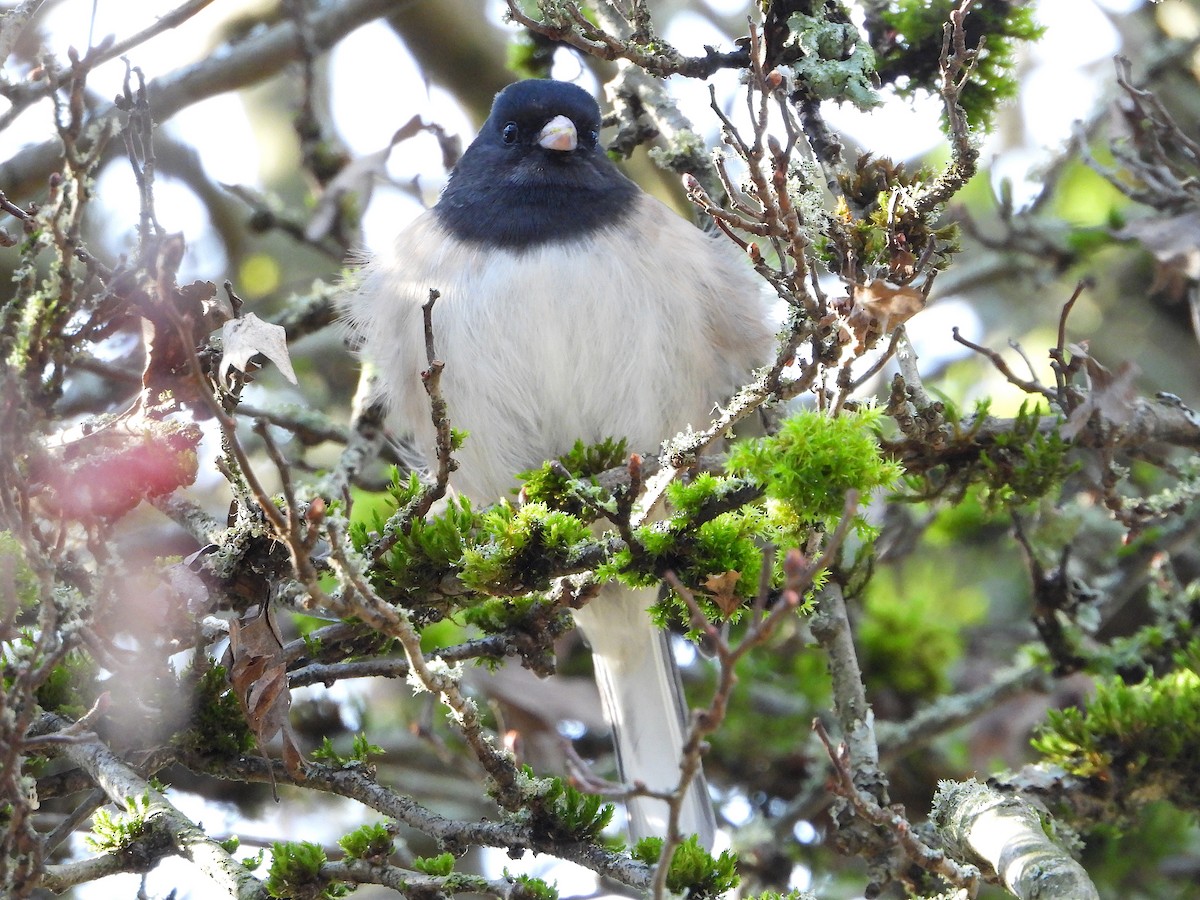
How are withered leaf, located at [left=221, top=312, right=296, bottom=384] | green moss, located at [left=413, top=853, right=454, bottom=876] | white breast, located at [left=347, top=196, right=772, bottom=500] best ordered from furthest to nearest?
white breast, located at [left=347, top=196, right=772, bottom=500]
green moss, located at [left=413, top=853, right=454, bottom=876]
withered leaf, located at [left=221, top=312, right=296, bottom=384]

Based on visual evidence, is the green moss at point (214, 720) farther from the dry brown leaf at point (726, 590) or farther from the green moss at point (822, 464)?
the green moss at point (822, 464)

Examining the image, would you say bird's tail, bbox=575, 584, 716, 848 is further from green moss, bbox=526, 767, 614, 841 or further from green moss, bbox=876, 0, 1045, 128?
green moss, bbox=876, 0, 1045, 128

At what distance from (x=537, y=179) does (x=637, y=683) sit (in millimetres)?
1253

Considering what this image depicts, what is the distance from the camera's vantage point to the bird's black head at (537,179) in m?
2.84

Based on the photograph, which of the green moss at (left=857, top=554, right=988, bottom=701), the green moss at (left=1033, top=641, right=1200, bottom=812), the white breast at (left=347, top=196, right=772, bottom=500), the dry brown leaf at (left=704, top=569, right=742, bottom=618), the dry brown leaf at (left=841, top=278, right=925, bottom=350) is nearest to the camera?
the dry brown leaf at (left=841, top=278, right=925, bottom=350)

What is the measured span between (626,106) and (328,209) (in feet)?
2.90

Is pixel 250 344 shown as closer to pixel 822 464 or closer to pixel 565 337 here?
pixel 822 464

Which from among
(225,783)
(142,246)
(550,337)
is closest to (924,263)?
(142,246)

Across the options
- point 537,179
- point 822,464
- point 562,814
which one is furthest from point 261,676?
point 537,179

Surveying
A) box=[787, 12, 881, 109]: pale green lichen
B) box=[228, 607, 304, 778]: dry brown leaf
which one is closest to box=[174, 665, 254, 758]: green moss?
box=[228, 607, 304, 778]: dry brown leaf

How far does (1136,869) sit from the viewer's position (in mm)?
3404

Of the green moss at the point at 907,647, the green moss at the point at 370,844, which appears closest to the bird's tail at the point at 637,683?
the green moss at the point at 907,647

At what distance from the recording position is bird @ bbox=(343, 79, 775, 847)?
2762 millimetres

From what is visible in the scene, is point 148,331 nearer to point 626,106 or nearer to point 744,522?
point 744,522
